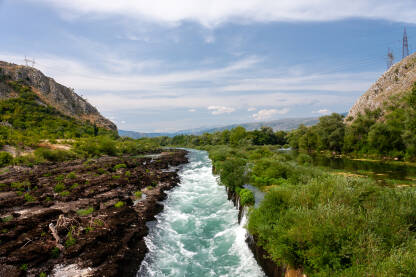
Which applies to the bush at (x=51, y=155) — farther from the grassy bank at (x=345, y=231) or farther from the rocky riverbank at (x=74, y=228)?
the grassy bank at (x=345, y=231)

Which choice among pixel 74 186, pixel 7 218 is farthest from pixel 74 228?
pixel 74 186

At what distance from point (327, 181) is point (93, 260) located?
14217 mm

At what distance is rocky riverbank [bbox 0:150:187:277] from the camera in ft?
37.5

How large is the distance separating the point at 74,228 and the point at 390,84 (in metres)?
141

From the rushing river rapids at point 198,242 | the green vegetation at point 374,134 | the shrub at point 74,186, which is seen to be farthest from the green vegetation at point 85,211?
the green vegetation at point 374,134

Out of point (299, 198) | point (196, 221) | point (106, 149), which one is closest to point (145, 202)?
point (196, 221)

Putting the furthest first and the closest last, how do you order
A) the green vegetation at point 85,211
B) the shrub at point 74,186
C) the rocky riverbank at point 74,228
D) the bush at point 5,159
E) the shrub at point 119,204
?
the bush at point 5,159, the shrub at point 74,186, the shrub at point 119,204, the green vegetation at point 85,211, the rocky riverbank at point 74,228

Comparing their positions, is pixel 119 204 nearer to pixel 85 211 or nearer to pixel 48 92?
pixel 85 211

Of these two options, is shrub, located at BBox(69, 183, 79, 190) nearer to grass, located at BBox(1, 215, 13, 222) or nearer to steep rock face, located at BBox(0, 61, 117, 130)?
grass, located at BBox(1, 215, 13, 222)

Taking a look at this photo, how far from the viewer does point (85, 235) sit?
1414 centimetres

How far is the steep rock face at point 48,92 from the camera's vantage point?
12038 cm

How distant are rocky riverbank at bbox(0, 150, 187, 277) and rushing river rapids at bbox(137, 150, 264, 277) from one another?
113cm

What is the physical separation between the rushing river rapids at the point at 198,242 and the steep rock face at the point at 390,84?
344 ft

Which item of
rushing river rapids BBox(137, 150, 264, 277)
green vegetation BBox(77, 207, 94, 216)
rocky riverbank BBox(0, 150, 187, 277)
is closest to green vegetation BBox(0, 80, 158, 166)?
rocky riverbank BBox(0, 150, 187, 277)
